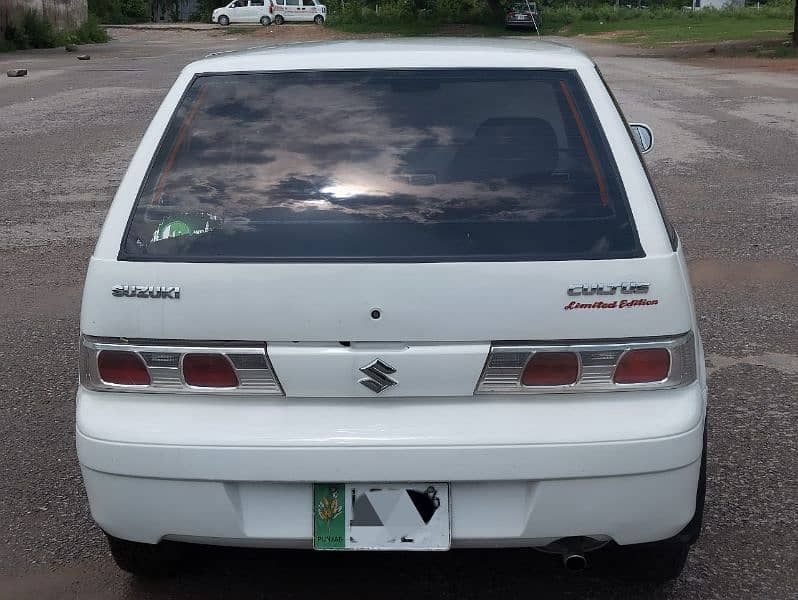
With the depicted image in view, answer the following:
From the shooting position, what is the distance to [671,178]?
11008 mm

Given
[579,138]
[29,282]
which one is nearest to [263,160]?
[579,138]

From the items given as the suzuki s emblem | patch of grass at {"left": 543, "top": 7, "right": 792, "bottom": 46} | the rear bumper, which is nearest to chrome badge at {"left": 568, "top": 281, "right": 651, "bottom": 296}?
the rear bumper

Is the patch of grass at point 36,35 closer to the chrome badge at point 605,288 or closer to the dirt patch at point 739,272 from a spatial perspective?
the dirt patch at point 739,272

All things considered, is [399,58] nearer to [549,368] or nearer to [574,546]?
[549,368]

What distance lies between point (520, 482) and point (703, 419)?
1.91 feet

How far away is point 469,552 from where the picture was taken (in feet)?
11.9

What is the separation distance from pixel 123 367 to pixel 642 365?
1379 millimetres

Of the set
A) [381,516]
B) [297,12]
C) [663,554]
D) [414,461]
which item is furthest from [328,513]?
[297,12]

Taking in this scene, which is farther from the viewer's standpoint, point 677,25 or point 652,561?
point 677,25

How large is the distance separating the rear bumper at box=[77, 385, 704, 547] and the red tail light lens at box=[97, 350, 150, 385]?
0.26ft

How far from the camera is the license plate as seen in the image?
110 inches

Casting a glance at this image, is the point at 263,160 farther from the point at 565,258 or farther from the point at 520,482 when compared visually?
the point at 520,482

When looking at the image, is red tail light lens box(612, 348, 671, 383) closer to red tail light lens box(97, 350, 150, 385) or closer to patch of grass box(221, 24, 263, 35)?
red tail light lens box(97, 350, 150, 385)

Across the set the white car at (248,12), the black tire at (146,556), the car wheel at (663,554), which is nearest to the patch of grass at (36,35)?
the white car at (248,12)
